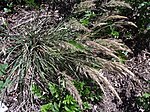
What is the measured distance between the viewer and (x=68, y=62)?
10.0 ft

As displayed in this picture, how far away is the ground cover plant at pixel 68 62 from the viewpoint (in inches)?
113

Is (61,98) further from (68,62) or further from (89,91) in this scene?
(68,62)

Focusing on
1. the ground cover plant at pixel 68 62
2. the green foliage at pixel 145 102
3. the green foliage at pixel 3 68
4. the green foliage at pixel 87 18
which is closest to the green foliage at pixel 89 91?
the ground cover plant at pixel 68 62

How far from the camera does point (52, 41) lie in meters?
3.20

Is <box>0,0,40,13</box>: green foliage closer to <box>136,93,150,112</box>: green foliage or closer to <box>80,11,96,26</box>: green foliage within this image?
<box>80,11,96,26</box>: green foliage

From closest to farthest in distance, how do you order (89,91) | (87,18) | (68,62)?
1. (89,91)
2. (68,62)
3. (87,18)

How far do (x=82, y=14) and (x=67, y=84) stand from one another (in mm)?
896

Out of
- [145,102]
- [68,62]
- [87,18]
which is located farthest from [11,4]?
[145,102]

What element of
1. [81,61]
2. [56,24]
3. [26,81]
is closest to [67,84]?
[81,61]

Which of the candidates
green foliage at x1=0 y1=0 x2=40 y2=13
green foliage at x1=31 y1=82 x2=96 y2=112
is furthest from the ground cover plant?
green foliage at x1=0 y1=0 x2=40 y2=13

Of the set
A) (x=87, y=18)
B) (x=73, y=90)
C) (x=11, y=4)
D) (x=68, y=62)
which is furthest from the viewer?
(x=11, y=4)

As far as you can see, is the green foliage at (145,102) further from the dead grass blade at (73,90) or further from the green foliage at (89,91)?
the dead grass blade at (73,90)

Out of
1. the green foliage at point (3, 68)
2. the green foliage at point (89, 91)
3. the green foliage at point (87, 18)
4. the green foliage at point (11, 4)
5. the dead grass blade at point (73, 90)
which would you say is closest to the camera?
the dead grass blade at point (73, 90)

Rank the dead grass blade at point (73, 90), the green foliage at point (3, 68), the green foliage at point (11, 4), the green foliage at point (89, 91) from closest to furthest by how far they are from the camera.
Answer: the dead grass blade at point (73, 90)
the green foliage at point (89, 91)
the green foliage at point (3, 68)
the green foliage at point (11, 4)
